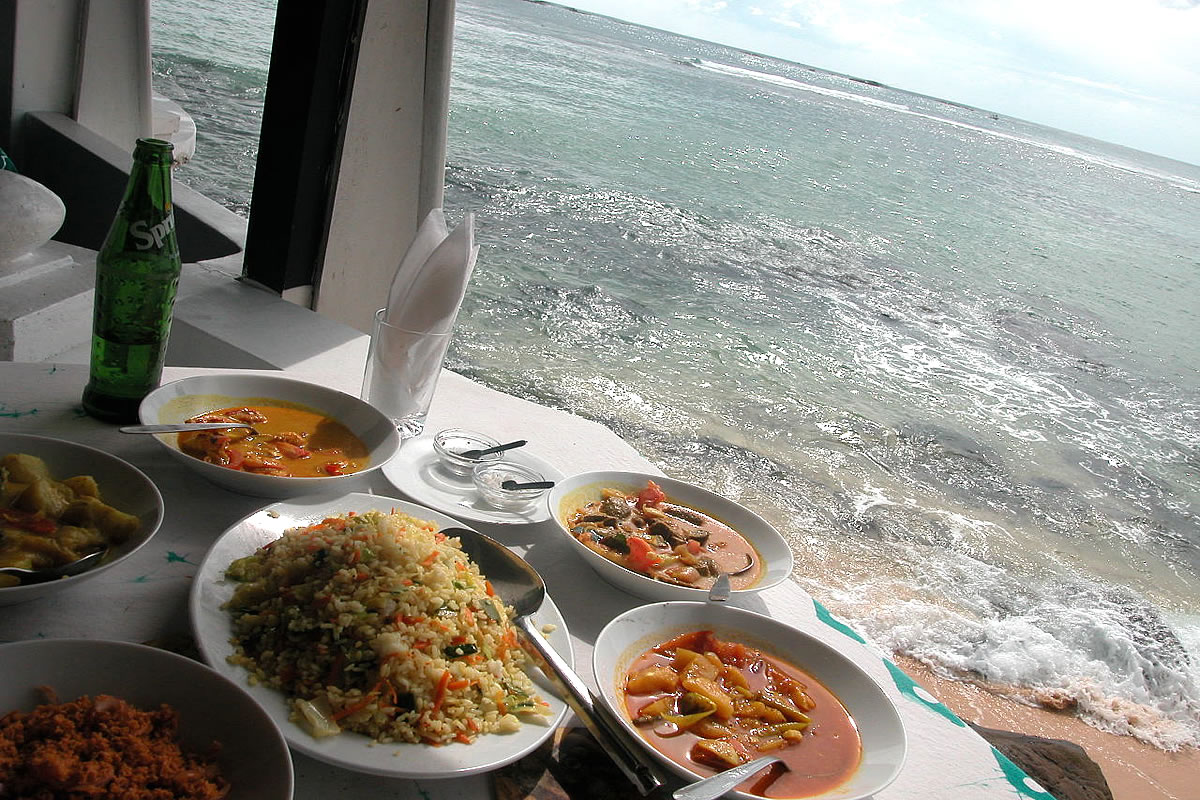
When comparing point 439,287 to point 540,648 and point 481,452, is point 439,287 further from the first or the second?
point 540,648

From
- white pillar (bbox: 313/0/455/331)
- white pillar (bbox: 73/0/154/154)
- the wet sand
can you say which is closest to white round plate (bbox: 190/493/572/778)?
white pillar (bbox: 313/0/455/331)

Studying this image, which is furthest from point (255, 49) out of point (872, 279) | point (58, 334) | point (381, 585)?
point (381, 585)

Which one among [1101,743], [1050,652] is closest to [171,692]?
[1101,743]

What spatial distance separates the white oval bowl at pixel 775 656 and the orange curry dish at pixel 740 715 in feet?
0.04

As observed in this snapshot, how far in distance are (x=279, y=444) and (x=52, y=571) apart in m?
0.43

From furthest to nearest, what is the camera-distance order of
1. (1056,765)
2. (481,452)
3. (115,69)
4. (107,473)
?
(115,69), (1056,765), (481,452), (107,473)

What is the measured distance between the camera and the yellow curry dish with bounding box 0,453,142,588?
89 cm

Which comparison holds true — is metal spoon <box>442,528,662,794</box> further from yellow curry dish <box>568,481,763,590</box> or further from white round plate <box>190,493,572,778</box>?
yellow curry dish <box>568,481,763,590</box>

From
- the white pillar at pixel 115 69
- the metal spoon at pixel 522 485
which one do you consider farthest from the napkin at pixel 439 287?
the white pillar at pixel 115 69

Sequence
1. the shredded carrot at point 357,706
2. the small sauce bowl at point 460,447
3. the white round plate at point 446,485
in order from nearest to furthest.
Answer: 1. the shredded carrot at point 357,706
2. the white round plate at point 446,485
3. the small sauce bowl at point 460,447

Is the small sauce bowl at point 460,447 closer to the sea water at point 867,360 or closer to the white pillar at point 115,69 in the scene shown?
the white pillar at point 115,69

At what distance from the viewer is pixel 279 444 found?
1275mm

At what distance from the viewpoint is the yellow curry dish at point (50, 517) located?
2.90ft

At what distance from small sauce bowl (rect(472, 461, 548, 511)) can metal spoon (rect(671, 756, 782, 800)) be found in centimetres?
56
